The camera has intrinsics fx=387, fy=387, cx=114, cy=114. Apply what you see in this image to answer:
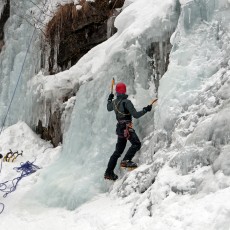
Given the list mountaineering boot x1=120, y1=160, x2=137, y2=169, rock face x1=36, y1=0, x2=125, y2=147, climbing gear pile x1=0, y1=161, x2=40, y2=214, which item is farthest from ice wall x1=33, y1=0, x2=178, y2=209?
rock face x1=36, y1=0, x2=125, y2=147

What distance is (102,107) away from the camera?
6.52m

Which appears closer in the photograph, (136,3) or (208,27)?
(208,27)

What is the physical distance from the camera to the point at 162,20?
5.98m

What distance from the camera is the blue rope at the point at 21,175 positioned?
22.4 feet

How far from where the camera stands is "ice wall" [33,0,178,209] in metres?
5.89

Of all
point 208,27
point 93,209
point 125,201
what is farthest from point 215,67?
point 93,209

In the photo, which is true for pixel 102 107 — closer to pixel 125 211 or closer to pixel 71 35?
pixel 125 211

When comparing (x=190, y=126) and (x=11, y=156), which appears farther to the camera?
(x=11, y=156)

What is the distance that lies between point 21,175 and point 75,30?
3.83 m

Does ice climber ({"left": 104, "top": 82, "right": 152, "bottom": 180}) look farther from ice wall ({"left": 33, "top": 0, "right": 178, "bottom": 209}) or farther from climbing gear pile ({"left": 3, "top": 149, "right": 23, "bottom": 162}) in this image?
climbing gear pile ({"left": 3, "top": 149, "right": 23, "bottom": 162})

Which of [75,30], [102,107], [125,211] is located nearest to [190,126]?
[125,211]

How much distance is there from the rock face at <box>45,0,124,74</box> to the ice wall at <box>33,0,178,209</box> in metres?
1.75

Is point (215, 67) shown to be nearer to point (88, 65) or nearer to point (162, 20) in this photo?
point (162, 20)

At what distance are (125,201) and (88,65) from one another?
3.89 m
